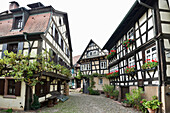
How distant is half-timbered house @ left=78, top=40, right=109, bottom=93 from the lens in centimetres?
1991

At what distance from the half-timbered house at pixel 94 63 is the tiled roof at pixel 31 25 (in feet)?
39.8

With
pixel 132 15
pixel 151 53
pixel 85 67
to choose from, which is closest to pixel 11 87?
pixel 151 53

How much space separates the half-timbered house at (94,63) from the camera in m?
19.9

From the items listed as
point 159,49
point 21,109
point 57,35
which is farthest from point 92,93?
point 159,49

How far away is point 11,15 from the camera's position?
1056cm

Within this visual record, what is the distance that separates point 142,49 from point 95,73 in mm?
12014

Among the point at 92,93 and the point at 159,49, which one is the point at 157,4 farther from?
the point at 92,93

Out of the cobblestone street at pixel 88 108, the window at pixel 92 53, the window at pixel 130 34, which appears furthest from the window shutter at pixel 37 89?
the window at pixel 92 53

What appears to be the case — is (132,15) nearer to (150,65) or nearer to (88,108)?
(150,65)

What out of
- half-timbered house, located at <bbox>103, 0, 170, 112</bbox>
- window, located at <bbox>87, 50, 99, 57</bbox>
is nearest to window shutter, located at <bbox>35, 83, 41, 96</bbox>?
half-timbered house, located at <bbox>103, 0, 170, 112</bbox>

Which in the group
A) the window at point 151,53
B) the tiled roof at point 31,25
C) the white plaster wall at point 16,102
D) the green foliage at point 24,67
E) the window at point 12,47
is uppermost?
the tiled roof at point 31,25

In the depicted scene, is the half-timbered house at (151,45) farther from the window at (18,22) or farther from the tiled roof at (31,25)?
the window at (18,22)

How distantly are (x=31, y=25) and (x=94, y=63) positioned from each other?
43.7 ft

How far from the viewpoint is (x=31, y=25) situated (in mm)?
9453
